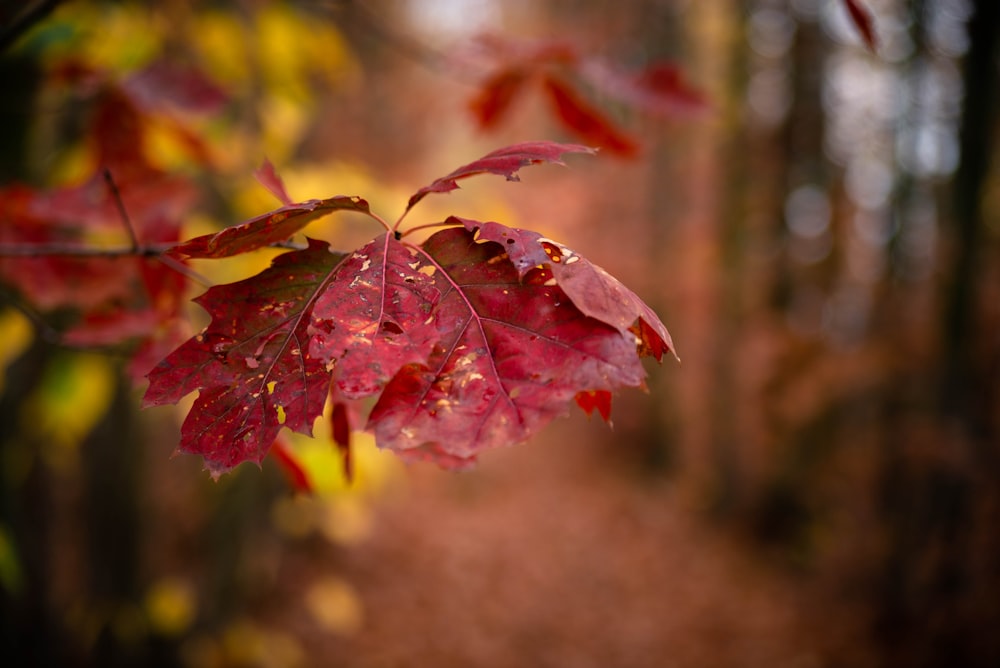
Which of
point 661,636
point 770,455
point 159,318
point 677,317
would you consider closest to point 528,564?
point 661,636

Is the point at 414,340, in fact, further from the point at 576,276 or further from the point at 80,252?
the point at 80,252

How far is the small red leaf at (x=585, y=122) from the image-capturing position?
167cm

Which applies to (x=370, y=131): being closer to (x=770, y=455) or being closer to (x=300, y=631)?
(x=300, y=631)

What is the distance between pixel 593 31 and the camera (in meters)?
7.81

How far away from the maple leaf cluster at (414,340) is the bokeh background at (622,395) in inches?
34.6

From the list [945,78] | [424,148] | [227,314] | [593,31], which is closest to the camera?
[227,314]

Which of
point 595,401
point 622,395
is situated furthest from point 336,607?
point 595,401

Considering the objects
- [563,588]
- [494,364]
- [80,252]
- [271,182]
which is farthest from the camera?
[563,588]

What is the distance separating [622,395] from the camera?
16.8 ft

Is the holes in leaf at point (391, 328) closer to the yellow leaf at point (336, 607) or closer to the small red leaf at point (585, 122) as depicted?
the small red leaf at point (585, 122)

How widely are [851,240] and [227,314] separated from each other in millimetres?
7125

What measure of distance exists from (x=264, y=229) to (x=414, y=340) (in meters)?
0.25

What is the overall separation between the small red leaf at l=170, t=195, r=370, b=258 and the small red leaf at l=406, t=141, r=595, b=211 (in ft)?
0.31

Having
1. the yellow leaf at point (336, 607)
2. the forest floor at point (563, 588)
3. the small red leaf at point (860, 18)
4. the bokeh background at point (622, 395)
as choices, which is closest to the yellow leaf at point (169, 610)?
the bokeh background at point (622, 395)
